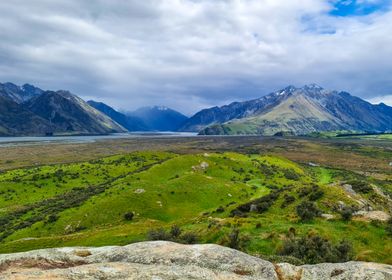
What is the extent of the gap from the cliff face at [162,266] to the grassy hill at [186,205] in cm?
1570

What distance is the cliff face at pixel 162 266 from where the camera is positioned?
50.4 ft

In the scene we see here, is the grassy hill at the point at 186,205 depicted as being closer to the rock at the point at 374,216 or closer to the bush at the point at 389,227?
the bush at the point at 389,227

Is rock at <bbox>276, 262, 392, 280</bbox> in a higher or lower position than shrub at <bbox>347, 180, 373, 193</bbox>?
higher

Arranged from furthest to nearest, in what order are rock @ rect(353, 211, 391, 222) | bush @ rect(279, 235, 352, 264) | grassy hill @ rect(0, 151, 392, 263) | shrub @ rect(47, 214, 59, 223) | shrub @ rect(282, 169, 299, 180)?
shrub @ rect(282, 169, 299, 180) → shrub @ rect(47, 214, 59, 223) → rock @ rect(353, 211, 391, 222) → grassy hill @ rect(0, 151, 392, 263) → bush @ rect(279, 235, 352, 264)

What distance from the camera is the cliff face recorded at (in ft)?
50.4

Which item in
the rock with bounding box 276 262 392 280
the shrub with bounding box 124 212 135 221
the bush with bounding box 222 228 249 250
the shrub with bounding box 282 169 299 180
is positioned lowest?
the shrub with bounding box 124 212 135 221

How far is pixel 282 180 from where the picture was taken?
123m

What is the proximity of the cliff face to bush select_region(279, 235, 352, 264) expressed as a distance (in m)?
10.2

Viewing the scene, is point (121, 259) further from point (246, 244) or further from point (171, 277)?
point (246, 244)

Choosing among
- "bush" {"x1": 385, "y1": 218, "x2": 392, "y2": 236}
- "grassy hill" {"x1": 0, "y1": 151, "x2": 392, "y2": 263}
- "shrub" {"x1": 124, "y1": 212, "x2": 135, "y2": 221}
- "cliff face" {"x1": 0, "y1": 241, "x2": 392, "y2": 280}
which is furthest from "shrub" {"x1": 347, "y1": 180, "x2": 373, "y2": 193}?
"cliff face" {"x1": 0, "y1": 241, "x2": 392, "y2": 280}

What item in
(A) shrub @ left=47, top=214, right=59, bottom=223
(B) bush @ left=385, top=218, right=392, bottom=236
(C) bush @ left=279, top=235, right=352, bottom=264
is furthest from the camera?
(A) shrub @ left=47, top=214, right=59, bottom=223

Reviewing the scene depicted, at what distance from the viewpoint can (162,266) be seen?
16.5 meters

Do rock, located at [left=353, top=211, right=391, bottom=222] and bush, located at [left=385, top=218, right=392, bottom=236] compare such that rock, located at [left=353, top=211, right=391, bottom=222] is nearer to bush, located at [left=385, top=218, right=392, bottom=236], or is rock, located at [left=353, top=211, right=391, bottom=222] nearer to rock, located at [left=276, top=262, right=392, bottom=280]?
bush, located at [left=385, top=218, right=392, bottom=236]

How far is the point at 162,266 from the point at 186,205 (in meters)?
71.5
